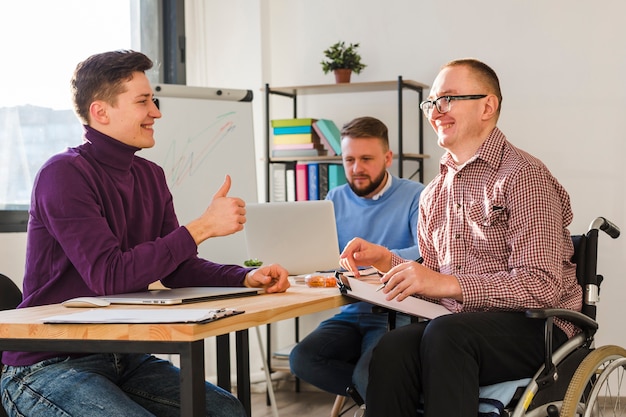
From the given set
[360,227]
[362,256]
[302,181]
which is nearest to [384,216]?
[360,227]

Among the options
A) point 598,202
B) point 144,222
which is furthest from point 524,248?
point 598,202

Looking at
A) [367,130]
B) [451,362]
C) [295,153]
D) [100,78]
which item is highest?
[100,78]

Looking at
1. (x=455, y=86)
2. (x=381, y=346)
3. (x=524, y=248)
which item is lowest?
(x=381, y=346)

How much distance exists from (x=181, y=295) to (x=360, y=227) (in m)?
1.69

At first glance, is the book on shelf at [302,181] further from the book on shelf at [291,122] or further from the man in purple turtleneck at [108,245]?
the man in purple turtleneck at [108,245]

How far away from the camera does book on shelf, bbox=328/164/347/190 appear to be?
159 inches

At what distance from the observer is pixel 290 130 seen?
414 centimetres

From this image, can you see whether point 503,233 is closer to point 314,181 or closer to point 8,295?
point 8,295

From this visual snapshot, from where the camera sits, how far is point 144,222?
2010 mm

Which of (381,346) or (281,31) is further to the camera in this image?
(281,31)

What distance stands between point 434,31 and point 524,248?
2380 millimetres

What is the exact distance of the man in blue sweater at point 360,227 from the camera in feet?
9.58

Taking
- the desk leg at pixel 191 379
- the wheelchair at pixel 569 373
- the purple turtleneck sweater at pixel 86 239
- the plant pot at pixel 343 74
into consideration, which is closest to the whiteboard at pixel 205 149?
the plant pot at pixel 343 74

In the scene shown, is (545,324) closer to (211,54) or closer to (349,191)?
(349,191)
